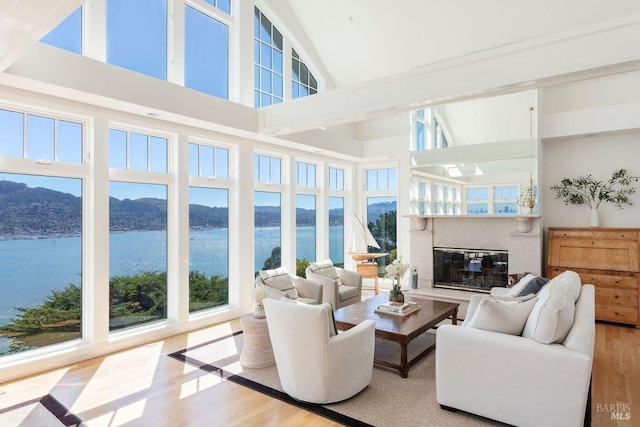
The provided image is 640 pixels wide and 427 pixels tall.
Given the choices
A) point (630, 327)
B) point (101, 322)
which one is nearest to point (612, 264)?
point (630, 327)

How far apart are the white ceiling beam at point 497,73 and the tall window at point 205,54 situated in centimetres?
158

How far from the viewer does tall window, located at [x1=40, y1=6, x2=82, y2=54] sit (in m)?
3.96

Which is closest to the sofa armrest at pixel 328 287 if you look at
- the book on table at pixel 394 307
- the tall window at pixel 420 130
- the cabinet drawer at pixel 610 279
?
the book on table at pixel 394 307

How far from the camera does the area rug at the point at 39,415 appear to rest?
9.53 ft

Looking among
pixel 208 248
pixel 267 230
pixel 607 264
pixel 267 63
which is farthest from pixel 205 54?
pixel 607 264

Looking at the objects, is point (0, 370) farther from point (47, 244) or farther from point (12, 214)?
point (12, 214)

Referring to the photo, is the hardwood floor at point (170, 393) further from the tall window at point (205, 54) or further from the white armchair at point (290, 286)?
the tall window at point (205, 54)

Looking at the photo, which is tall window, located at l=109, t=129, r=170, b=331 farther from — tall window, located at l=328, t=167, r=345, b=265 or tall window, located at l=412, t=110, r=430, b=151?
tall window, located at l=412, t=110, r=430, b=151

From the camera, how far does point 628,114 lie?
5.59 m

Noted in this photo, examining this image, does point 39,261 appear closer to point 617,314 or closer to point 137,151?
point 137,151

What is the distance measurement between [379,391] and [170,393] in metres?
1.85

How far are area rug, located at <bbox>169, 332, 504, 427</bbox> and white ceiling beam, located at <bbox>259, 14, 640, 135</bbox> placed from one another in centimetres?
276

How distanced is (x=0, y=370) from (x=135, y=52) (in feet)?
12.2

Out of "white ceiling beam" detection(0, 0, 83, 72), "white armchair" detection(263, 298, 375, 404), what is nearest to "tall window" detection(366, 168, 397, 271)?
"white armchair" detection(263, 298, 375, 404)
